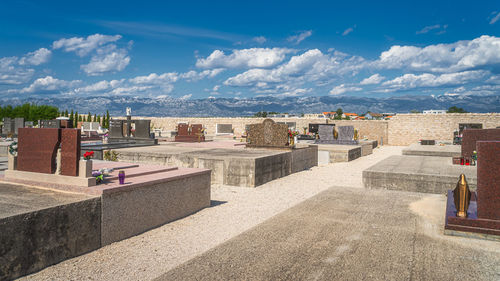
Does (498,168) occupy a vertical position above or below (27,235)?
above

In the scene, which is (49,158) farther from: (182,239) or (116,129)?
(116,129)

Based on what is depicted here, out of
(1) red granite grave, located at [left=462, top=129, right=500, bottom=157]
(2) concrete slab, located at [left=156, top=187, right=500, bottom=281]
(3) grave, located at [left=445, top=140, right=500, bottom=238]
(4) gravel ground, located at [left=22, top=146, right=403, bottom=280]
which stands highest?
(1) red granite grave, located at [left=462, top=129, right=500, bottom=157]

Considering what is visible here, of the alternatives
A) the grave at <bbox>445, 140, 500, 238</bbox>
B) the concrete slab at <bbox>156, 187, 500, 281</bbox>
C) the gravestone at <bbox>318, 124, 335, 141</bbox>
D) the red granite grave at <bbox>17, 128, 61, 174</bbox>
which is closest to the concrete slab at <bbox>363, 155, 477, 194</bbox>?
the concrete slab at <bbox>156, 187, 500, 281</bbox>

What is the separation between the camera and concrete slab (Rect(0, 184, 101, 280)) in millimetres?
3475

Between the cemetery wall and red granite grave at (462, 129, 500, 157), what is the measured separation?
63.2 ft

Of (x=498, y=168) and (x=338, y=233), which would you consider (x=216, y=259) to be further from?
(x=498, y=168)

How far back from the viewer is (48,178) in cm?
504

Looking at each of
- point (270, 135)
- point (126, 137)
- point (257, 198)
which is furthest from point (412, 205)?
point (126, 137)

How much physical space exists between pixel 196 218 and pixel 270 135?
290 inches

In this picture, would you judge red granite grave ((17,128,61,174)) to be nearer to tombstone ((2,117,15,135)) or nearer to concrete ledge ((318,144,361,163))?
concrete ledge ((318,144,361,163))

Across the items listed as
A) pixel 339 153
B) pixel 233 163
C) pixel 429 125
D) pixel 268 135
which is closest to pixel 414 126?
pixel 429 125

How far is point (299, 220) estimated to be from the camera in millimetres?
4684

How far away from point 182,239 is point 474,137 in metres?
8.32

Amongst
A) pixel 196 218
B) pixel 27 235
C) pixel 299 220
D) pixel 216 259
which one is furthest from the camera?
pixel 196 218
